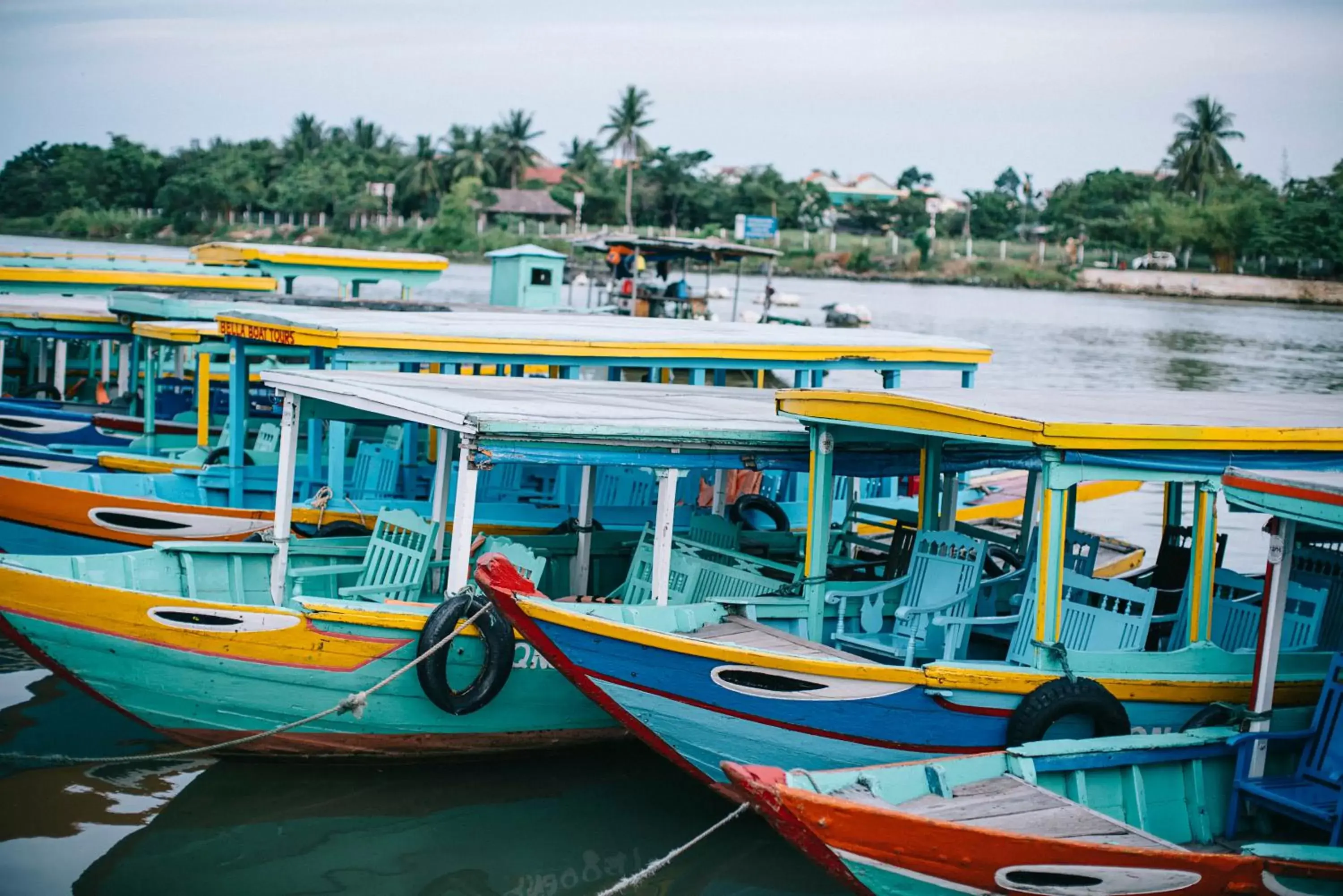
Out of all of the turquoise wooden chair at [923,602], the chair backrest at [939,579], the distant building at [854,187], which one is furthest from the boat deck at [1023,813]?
the distant building at [854,187]

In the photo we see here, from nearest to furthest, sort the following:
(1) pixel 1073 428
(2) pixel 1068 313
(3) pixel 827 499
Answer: (1) pixel 1073 428 < (3) pixel 827 499 < (2) pixel 1068 313

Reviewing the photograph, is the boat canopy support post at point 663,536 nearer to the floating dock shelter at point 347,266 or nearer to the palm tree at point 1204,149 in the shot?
the floating dock shelter at point 347,266

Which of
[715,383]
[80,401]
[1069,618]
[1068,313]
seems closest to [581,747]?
[1069,618]

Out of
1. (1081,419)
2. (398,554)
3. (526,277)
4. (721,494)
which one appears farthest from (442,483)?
(526,277)

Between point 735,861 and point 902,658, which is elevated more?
point 902,658

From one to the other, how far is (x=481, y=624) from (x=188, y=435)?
8447 millimetres

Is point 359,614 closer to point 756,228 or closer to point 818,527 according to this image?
point 818,527

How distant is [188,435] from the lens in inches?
614

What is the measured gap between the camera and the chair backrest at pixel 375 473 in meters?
12.3

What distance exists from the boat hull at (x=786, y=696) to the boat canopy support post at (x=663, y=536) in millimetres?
1006

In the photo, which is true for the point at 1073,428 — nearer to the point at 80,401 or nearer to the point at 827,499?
the point at 827,499

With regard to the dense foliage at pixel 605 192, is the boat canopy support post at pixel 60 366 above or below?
below

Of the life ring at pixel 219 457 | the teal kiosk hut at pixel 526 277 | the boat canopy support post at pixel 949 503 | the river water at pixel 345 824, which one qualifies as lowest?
→ the river water at pixel 345 824

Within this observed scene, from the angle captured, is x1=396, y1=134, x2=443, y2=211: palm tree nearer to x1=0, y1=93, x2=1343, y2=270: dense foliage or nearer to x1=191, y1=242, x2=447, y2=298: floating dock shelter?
x1=0, y1=93, x2=1343, y2=270: dense foliage
